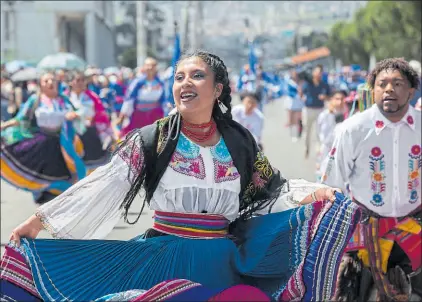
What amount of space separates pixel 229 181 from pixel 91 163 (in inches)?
259

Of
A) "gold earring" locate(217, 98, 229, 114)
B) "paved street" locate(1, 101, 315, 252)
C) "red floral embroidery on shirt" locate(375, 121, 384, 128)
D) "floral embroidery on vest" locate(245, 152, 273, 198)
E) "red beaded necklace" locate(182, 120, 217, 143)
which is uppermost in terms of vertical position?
"gold earring" locate(217, 98, 229, 114)

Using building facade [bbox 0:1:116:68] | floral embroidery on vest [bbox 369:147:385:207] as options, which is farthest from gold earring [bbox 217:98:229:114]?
building facade [bbox 0:1:116:68]

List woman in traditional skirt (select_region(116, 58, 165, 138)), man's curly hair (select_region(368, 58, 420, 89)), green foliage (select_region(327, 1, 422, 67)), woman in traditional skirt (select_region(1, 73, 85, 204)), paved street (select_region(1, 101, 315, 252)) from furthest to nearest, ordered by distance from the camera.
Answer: green foliage (select_region(327, 1, 422, 67))
woman in traditional skirt (select_region(116, 58, 165, 138))
woman in traditional skirt (select_region(1, 73, 85, 204))
paved street (select_region(1, 101, 315, 252))
man's curly hair (select_region(368, 58, 420, 89))

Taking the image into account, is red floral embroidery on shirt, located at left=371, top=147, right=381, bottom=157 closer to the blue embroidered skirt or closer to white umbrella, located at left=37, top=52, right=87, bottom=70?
the blue embroidered skirt

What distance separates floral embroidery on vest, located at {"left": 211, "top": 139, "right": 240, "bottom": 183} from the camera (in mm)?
4180

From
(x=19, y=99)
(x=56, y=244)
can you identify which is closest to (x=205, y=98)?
(x=56, y=244)

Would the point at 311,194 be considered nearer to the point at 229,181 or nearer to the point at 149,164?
the point at 229,181

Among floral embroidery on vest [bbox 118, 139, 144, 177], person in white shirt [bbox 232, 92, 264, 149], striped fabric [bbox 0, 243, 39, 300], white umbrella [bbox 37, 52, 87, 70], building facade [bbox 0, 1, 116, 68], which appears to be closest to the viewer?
striped fabric [bbox 0, 243, 39, 300]

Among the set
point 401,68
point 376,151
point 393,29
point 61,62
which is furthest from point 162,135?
point 393,29

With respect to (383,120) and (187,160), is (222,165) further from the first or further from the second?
(383,120)

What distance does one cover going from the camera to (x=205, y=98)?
419 cm

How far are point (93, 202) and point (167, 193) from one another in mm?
332

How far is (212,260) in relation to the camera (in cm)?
401

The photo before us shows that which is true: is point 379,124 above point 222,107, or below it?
below
